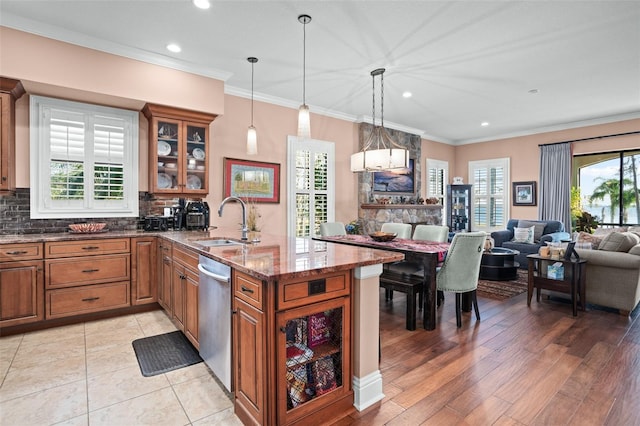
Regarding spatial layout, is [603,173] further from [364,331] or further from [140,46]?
[140,46]

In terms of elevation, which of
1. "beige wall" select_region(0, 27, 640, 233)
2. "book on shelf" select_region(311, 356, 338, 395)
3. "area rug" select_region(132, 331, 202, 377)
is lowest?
"area rug" select_region(132, 331, 202, 377)

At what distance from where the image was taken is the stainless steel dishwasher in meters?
2.05

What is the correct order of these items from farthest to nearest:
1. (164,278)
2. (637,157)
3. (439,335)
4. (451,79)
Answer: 1. (637,157)
2. (451,79)
3. (164,278)
4. (439,335)

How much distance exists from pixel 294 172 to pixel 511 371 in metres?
4.07

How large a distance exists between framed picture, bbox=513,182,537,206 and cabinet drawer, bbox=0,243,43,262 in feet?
28.4

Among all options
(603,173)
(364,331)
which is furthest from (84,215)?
(603,173)

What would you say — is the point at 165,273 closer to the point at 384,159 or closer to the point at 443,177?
the point at 384,159

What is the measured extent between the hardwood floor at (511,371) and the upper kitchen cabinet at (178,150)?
2.85m

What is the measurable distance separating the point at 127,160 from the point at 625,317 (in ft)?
19.4

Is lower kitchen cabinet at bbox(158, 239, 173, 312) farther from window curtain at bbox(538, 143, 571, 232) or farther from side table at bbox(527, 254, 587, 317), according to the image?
window curtain at bbox(538, 143, 571, 232)

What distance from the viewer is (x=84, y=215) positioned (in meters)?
3.82

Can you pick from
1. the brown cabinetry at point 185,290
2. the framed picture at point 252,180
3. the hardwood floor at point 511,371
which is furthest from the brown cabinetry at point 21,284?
the hardwood floor at point 511,371

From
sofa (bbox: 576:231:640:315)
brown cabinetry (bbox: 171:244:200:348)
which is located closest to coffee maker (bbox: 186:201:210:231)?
brown cabinetry (bbox: 171:244:200:348)

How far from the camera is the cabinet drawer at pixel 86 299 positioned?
10.8 ft
